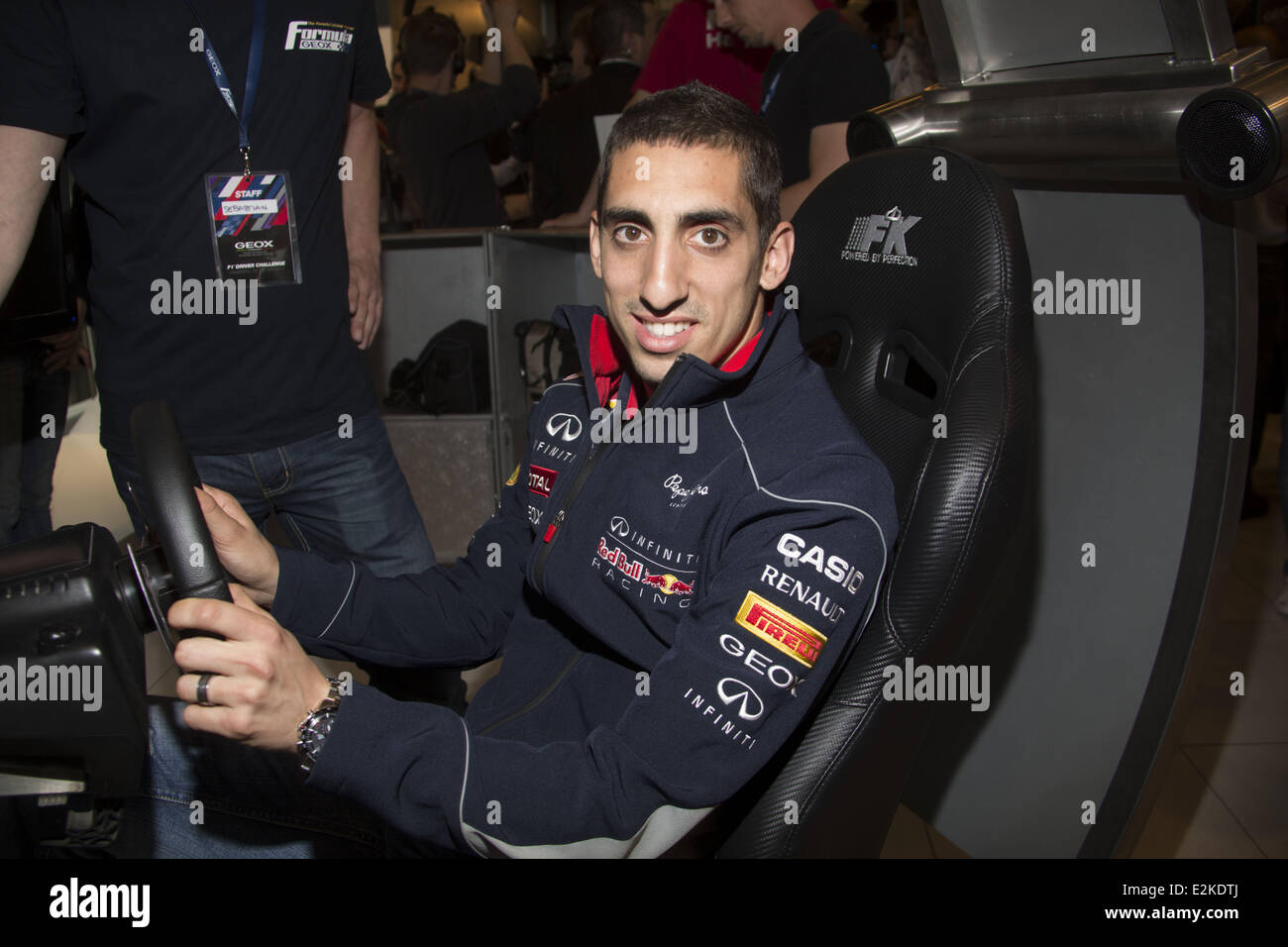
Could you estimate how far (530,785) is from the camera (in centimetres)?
84

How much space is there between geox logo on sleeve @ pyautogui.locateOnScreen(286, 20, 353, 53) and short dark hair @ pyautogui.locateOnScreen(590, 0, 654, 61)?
208 cm

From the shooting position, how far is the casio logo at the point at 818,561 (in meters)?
0.86

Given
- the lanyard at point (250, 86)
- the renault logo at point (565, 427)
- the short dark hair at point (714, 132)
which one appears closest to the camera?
the short dark hair at point (714, 132)

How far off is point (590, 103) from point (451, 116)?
0.55 metres

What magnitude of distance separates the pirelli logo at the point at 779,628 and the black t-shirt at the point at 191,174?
95 cm

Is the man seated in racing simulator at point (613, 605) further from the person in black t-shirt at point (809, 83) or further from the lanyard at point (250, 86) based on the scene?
the person in black t-shirt at point (809, 83)

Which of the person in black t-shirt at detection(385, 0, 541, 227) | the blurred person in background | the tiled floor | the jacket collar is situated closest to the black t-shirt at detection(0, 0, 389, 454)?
the jacket collar

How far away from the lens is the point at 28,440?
6.57 feet

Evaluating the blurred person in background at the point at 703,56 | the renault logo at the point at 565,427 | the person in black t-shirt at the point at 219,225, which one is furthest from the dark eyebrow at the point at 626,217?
the blurred person in background at the point at 703,56

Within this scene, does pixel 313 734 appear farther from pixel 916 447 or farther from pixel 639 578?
pixel 916 447

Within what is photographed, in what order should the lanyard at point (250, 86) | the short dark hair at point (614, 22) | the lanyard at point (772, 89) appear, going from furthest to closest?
1. the short dark hair at point (614, 22)
2. the lanyard at point (772, 89)
3. the lanyard at point (250, 86)
